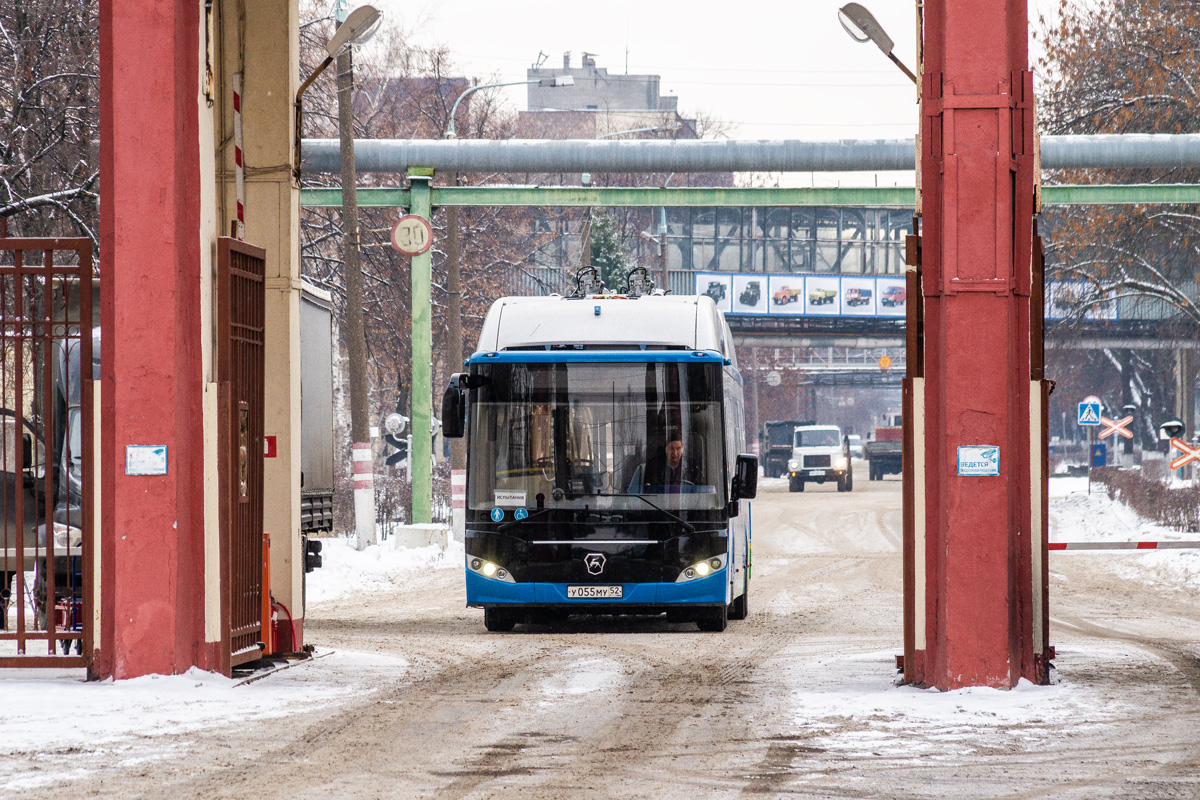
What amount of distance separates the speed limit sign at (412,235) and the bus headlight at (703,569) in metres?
12.0

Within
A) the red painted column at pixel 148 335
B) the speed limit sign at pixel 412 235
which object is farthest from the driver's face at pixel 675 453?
the speed limit sign at pixel 412 235

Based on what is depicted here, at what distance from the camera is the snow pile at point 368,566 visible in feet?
68.1

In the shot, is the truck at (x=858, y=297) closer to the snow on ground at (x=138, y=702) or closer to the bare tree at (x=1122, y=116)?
the bare tree at (x=1122, y=116)

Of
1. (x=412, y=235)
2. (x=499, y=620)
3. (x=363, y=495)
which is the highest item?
(x=412, y=235)

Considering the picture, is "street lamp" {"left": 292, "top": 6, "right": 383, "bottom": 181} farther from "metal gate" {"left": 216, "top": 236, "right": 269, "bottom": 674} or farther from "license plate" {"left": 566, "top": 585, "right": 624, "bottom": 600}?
"license plate" {"left": 566, "top": 585, "right": 624, "bottom": 600}

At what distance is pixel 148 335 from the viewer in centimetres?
1018

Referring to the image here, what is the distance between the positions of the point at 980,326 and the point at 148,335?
16.3ft

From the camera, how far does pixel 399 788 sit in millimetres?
7203

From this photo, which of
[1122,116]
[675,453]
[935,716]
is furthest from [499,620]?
[1122,116]

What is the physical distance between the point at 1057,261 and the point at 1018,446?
27.8 metres

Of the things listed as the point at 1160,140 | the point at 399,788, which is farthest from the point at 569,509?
the point at 1160,140

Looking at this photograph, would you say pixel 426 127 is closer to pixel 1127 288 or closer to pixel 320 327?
pixel 1127 288

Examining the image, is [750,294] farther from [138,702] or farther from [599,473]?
[138,702]

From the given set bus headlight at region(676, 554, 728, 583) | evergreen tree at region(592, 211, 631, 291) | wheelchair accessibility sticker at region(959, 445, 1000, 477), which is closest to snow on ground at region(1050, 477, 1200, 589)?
bus headlight at region(676, 554, 728, 583)
